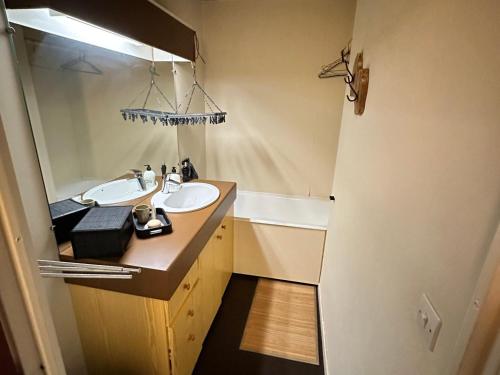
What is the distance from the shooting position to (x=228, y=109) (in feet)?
9.04

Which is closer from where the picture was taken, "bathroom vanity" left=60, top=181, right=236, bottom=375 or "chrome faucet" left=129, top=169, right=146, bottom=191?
"bathroom vanity" left=60, top=181, right=236, bottom=375

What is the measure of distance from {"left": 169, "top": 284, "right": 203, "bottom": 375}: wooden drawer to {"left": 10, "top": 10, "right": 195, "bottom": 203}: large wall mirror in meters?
0.83

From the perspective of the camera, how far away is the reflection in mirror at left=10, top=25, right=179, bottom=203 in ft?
3.61

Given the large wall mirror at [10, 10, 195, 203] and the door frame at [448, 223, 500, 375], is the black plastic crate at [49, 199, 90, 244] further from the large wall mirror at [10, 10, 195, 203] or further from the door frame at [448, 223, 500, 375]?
the door frame at [448, 223, 500, 375]

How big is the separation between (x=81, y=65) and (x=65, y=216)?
82cm

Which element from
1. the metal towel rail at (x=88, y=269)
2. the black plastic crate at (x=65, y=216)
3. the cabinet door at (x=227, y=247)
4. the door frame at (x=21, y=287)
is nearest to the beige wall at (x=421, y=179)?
the door frame at (x=21, y=287)

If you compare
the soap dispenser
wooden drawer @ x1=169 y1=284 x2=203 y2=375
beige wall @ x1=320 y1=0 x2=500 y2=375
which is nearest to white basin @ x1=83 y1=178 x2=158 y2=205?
the soap dispenser

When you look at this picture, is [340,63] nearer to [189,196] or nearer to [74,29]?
[189,196]

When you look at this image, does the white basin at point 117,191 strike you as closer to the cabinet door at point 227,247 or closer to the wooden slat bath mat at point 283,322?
the cabinet door at point 227,247

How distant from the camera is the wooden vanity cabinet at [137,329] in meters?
1.17

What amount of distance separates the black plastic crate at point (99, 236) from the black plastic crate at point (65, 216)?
3.0 inches

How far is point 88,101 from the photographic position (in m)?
1.44

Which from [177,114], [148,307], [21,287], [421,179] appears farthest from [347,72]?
[21,287]

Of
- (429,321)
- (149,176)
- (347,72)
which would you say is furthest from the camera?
(149,176)
